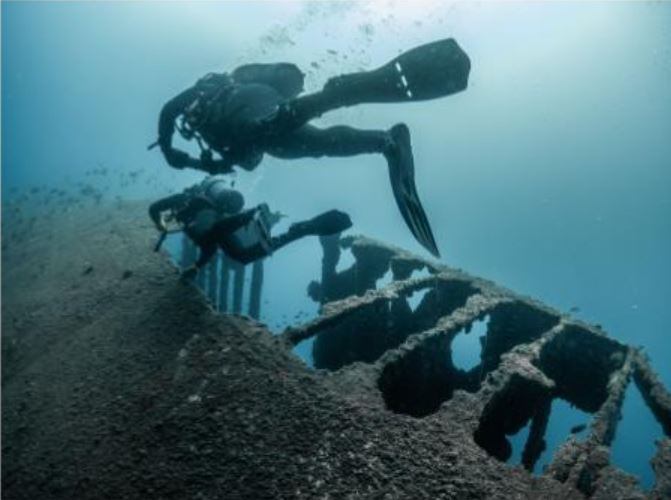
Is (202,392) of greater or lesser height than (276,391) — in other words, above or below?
below

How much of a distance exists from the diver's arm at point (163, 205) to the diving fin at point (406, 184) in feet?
→ 8.44

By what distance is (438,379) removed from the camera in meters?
4.38

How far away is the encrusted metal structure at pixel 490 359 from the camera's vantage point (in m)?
3.13

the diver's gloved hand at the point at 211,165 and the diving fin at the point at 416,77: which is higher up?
the diving fin at the point at 416,77

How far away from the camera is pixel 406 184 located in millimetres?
4625

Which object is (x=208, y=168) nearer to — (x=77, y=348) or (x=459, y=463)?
(x=77, y=348)

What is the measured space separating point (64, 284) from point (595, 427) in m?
6.00

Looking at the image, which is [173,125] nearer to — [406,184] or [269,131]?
[269,131]

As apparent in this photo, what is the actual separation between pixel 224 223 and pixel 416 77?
2159 millimetres

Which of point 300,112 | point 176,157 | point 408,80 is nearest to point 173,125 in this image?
point 176,157

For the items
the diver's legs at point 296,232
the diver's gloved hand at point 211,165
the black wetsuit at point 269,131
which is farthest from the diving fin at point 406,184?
the diver's gloved hand at point 211,165

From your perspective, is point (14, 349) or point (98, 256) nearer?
point (14, 349)

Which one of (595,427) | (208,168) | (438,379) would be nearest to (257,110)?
(208,168)

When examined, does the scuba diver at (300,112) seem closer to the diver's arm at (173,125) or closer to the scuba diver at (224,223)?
the diver's arm at (173,125)
